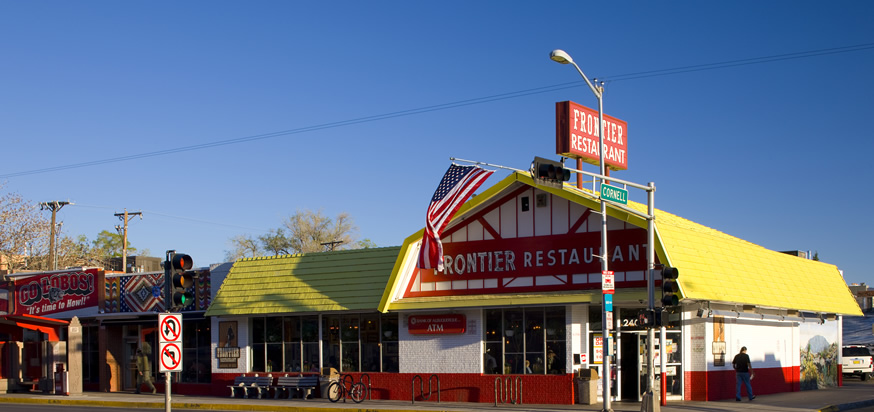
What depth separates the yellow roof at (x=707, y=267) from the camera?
80.9 ft

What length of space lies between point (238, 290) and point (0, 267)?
50.4 feet

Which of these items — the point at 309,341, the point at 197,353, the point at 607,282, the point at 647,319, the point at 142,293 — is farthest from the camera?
the point at 142,293

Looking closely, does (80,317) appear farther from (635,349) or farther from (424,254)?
(635,349)

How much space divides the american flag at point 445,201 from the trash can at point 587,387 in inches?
207

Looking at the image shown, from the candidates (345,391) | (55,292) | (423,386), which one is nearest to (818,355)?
(423,386)

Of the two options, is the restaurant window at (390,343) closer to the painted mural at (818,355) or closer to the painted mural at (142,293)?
the painted mural at (142,293)

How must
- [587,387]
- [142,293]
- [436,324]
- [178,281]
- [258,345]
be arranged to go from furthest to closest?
[142,293] < [258,345] < [436,324] < [587,387] < [178,281]

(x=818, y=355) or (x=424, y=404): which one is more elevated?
(x=818, y=355)

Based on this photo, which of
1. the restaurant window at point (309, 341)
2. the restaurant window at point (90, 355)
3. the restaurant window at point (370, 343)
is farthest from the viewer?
the restaurant window at point (90, 355)

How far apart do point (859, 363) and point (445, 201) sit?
27.9m

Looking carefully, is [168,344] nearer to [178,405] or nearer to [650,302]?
[650,302]

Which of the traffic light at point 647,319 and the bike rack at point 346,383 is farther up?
the traffic light at point 647,319

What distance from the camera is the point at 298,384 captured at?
30.0 metres

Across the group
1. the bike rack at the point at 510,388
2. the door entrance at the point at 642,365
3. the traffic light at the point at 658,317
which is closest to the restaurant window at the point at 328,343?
the bike rack at the point at 510,388
